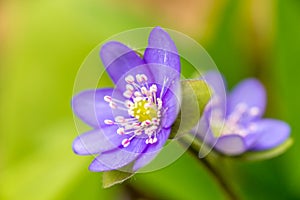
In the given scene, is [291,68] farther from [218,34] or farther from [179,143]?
[179,143]

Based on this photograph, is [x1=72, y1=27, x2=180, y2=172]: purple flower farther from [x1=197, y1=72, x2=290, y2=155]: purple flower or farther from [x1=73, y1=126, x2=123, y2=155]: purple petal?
[x1=197, y1=72, x2=290, y2=155]: purple flower

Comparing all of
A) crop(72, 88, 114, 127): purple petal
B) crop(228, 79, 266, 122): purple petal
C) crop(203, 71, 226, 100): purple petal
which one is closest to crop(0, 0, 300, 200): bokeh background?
crop(228, 79, 266, 122): purple petal

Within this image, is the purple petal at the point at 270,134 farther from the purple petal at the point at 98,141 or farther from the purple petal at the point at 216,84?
the purple petal at the point at 98,141

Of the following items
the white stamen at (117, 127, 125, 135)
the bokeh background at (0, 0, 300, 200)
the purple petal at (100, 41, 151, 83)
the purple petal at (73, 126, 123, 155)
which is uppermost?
the purple petal at (100, 41, 151, 83)

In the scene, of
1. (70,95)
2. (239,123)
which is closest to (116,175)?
(239,123)

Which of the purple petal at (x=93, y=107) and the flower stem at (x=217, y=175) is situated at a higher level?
the purple petal at (x=93, y=107)

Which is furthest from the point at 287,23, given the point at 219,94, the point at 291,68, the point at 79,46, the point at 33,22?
the point at 33,22

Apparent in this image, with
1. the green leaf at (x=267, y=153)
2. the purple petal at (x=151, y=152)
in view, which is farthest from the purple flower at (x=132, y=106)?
the green leaf at (x=267, y=153)
